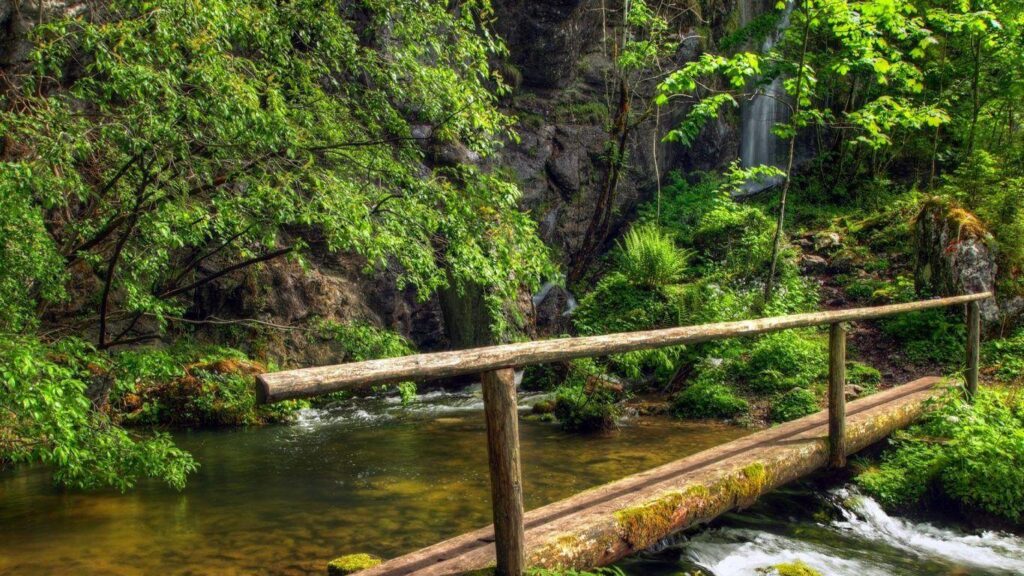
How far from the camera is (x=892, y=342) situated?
10594 mm

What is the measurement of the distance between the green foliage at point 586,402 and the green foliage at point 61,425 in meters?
4.92

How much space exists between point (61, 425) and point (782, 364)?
923cm

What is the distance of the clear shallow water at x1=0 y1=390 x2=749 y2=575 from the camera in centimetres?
496

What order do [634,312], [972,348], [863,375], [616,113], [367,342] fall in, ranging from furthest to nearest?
[616,113] → [634,312] → [863,375] → [972,348] → [367,342]

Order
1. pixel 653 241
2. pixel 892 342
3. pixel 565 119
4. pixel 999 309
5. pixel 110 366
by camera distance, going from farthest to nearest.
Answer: pixel 565 119 < pixel 653 241 < pixel 892 342 < pixel 999 309 < pixel 110 366

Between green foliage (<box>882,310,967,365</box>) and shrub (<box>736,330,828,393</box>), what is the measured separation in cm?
128

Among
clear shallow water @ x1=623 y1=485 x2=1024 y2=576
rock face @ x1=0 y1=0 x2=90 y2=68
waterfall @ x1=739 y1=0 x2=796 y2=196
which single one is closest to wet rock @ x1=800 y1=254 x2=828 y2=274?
waterfall @ x1=739 y1=0 x2=796 y2=196

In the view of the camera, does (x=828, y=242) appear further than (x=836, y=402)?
Yes

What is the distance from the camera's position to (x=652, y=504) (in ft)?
13.3

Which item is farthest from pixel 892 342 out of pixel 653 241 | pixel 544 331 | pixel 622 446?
pixel 544 331

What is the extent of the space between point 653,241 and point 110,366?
8.61 m

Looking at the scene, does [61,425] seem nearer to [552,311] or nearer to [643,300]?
[643,300]

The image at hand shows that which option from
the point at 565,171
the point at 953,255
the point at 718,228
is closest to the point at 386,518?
the point at 953,255

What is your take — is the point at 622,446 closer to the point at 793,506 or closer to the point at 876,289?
the point at 793,506
